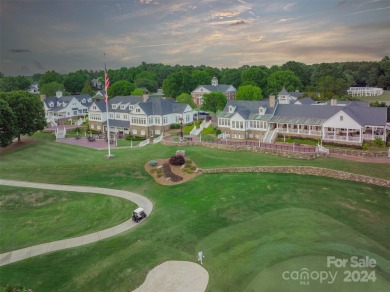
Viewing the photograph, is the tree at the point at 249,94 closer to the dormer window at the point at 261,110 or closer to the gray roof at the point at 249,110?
the gray roof at the point at 249,110

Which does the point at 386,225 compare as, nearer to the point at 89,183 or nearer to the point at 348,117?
the point at 348,117

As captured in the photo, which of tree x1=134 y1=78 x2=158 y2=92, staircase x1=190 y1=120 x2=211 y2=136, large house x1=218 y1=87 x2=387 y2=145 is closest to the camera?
large house x1=218 y1=87 x2=387 y2=145

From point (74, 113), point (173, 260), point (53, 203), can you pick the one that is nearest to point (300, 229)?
point (173, 260)

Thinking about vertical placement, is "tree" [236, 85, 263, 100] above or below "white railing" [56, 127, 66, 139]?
above

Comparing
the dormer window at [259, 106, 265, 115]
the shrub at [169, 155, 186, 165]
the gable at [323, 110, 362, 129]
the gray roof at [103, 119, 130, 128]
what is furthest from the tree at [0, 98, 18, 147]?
the gable at [323, 110, 362, 129]

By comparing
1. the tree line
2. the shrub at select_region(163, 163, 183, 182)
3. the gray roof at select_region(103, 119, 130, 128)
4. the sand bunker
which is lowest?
the sand bunker

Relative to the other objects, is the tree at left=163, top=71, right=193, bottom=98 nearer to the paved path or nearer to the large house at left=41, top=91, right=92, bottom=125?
the large house at left=41, top=91, right=92, bottom=125
